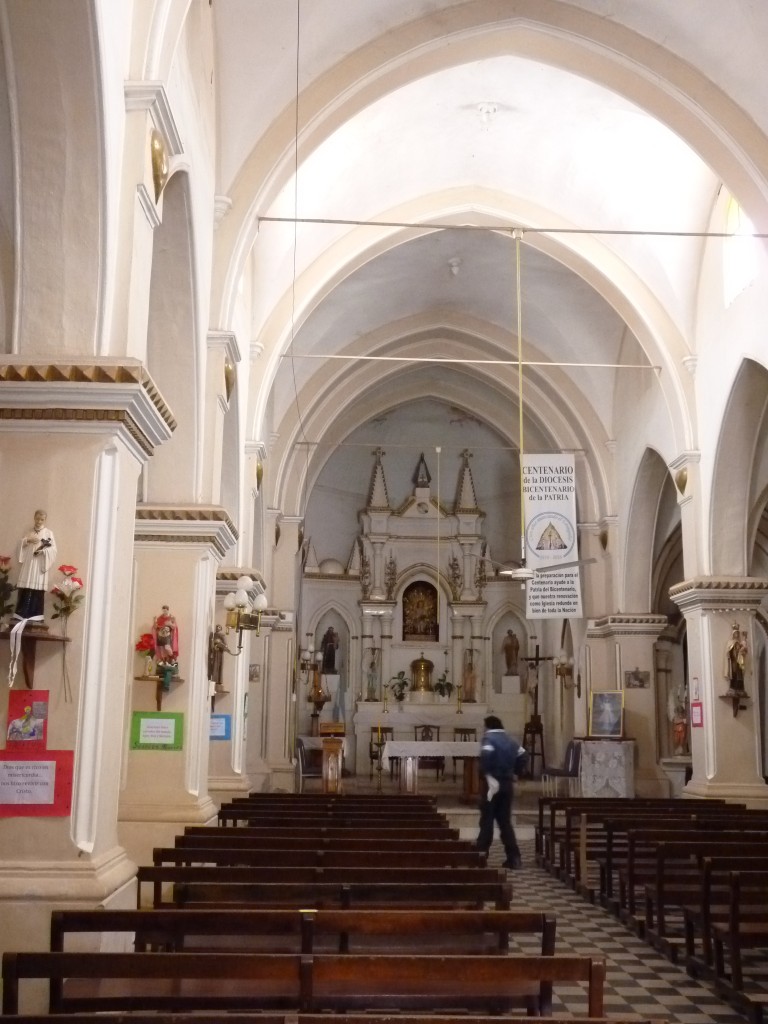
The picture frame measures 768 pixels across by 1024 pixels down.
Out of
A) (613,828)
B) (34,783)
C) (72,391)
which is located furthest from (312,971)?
(613,828)

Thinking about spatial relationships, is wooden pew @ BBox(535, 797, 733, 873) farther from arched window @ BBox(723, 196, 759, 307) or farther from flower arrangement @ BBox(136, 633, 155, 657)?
arched window @ BBox(723, 196, 759, 307)

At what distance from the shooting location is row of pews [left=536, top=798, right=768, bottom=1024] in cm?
679

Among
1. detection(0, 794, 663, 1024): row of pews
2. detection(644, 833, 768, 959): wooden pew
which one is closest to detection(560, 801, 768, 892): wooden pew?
detection(644, 833, 768, 959): wooden pew

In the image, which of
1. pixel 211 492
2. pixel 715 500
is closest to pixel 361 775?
pixel 715 500

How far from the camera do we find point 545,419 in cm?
2208

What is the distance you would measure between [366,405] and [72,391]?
1922 cm

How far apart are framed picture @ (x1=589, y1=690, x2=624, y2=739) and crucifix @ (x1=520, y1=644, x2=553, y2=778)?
242 inches

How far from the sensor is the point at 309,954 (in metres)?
4.11

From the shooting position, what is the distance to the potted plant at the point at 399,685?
1072 inches

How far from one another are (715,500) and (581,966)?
12.3 metres

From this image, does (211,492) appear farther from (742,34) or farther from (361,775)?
(361,775)

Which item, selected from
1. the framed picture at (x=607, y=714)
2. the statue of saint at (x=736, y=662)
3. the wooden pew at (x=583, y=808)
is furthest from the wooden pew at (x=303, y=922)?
the framed picture at (x=607, y=714)

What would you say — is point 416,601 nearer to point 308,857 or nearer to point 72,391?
point 308,857

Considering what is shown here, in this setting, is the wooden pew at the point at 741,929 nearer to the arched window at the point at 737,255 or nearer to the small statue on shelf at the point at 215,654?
the small statue on shelf at the point at 215,654
